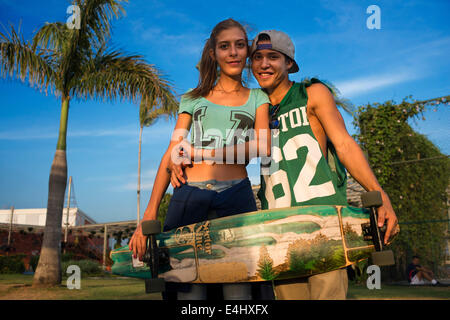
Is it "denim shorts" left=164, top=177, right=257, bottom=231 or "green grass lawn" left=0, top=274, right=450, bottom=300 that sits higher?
"denim shorts" left=164, top=177, right=257, bottom=231

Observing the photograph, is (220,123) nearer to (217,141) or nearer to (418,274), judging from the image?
(217,141)

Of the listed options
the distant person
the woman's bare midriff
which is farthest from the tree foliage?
the woman's bare midriff

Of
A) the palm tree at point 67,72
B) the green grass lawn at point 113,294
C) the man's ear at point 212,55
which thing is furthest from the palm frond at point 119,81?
the man's ear at point 212,55

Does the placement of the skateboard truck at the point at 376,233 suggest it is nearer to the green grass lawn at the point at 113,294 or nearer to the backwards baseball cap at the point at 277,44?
the backwards baseball cap at the point at 277,44

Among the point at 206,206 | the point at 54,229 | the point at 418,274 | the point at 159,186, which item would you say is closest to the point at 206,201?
the point at 206,206

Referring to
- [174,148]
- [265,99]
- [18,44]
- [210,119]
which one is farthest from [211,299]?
[18,44]

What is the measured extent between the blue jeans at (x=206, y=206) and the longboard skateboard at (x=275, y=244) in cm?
5

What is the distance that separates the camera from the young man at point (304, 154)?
1771 mm

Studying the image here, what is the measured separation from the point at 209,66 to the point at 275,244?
1.10 m

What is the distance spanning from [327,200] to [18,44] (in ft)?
29.1

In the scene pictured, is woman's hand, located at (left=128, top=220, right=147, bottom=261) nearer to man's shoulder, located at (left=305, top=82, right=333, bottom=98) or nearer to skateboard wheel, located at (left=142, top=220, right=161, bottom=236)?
skateboard wheel, located at (left=142, top=220, right=161, bottom=236)

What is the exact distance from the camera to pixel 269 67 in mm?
2086

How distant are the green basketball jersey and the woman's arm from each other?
19.6 inches

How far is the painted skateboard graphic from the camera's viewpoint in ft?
5.72
